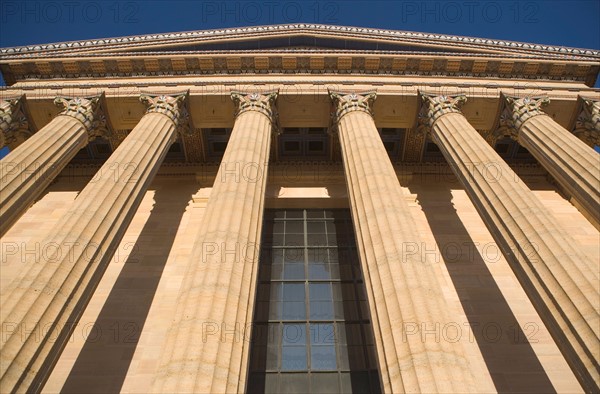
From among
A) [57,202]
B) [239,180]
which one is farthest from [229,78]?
[57,202]

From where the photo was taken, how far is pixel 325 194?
23.5 m

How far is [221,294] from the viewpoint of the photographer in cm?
1079

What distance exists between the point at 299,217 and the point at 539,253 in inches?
494

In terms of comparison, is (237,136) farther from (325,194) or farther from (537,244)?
(537,244)

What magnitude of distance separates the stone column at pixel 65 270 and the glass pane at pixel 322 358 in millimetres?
8013

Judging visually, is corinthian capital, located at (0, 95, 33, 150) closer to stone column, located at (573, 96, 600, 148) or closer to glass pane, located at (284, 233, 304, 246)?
glass pane, located at (284, 233, 304, 246)

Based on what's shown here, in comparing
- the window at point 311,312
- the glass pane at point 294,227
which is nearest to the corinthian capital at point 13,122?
the window at point 311,312

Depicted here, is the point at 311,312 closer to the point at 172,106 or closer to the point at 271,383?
the point at 271,383

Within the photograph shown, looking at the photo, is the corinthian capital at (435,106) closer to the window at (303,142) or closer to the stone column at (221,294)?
the window at (303,142)

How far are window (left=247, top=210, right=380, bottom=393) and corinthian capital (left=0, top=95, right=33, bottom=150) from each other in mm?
12753

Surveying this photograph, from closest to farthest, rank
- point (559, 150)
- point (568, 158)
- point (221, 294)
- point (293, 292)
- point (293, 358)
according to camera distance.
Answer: point (221, 294), point (293, 358), point (568, 158), point (559, 150), point (293, 292)

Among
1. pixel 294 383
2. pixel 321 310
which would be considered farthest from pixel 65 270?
pixel 321 310

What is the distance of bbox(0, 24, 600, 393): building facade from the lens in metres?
10.6

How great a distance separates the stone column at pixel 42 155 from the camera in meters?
13.8
